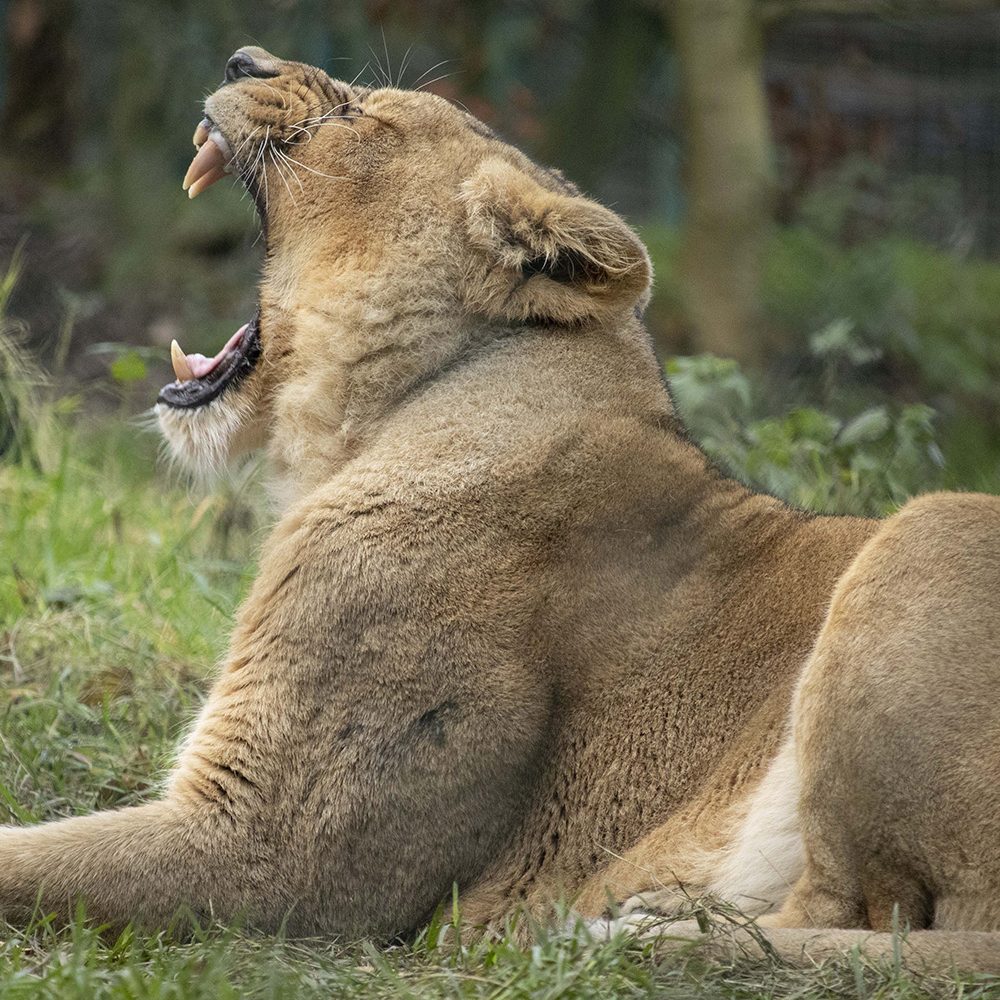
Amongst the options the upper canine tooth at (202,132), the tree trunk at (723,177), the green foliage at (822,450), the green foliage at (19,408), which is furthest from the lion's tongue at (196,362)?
the tree trunk at (723,177)

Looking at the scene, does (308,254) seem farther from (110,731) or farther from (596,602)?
(110,731)

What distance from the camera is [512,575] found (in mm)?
3293

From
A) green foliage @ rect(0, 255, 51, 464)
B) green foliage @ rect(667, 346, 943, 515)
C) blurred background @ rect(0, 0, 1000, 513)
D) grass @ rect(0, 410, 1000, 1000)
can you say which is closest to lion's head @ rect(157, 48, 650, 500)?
grass @ rect(0, 410, 1000, 1000)

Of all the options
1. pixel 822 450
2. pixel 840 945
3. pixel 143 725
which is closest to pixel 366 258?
pixel 143 725

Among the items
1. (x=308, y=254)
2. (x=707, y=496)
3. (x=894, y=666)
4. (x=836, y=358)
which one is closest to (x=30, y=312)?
(x=836, y=358)

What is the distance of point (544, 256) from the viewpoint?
3.54 m

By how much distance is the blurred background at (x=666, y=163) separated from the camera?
8750mm

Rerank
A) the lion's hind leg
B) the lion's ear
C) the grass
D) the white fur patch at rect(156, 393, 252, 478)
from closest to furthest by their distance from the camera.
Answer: the grass
the lion's hind leg
the lion's ear
the white fur patch at rect(156, 393, 252, 478)

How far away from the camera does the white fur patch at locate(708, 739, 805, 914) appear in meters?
3.06

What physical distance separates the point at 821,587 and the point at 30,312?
5957mm

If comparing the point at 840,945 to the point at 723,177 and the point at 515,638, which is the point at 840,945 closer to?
the point at 515,638

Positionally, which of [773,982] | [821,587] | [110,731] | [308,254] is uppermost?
[308,254]

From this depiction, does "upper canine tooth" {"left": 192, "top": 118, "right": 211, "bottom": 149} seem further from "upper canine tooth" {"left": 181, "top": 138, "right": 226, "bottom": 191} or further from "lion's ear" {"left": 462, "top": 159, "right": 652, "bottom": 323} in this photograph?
"lion's ear" {"left": 462, "top": 159, "right": 652, "bottom": 323}

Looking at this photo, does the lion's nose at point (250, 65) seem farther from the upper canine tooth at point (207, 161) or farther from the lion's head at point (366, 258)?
the upper canine tooth at point (207, 161)
